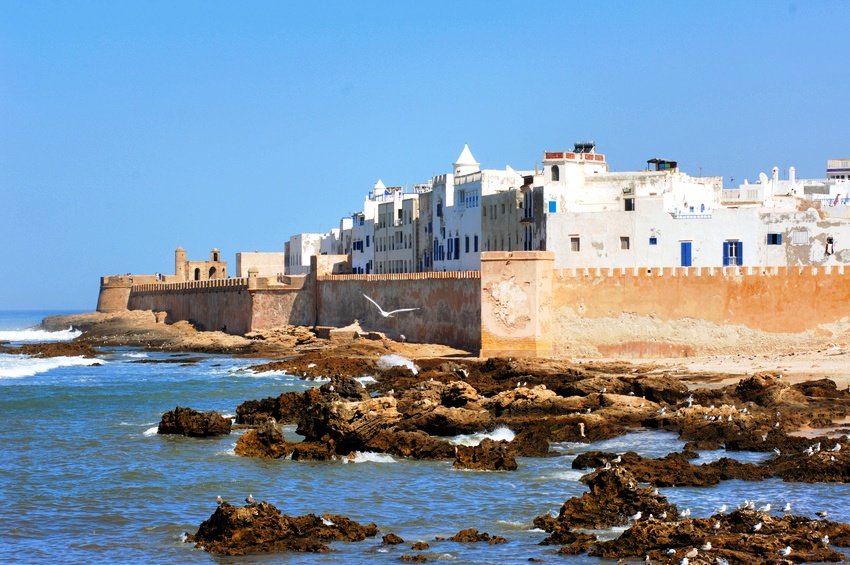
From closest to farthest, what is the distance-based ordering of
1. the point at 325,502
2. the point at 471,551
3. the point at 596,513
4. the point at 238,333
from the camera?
the point at 471,551
the point at 596,513
the point at 325,502
the point at 238,333

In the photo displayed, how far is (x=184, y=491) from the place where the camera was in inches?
662

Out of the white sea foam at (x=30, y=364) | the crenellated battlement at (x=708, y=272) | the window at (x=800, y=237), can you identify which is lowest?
the white sea foam at (x=30, y=364)

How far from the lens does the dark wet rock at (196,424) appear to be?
21.6 m

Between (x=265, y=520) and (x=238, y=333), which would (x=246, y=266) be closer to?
(x=238, y=333)

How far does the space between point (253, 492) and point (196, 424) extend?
5.37 m

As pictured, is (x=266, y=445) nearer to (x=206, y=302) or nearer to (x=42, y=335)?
(x=206, y=302)

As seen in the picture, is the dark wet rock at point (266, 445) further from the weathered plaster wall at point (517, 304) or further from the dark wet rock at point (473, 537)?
the weathered plaster wall at point (517, 304)

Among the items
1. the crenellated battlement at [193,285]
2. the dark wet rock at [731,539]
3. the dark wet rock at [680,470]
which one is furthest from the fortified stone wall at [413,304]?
the dark wet rock at [731,539]

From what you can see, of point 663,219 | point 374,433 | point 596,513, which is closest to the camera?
point 596,513

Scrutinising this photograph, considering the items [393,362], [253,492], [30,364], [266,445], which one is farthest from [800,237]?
[30,364]

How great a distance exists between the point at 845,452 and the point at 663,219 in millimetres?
21804

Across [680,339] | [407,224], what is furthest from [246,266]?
[680,339]

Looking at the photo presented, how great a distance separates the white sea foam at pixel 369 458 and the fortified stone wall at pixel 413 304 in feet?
48.5

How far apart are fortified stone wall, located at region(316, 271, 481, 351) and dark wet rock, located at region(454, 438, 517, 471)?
15791mm
